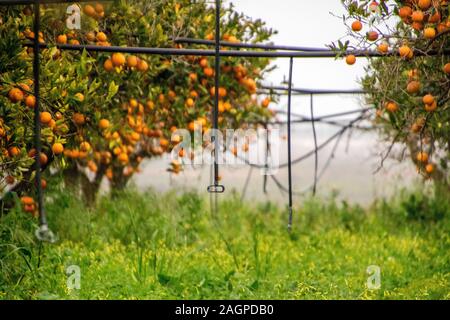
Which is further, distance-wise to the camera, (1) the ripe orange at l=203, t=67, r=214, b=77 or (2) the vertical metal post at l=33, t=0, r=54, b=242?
(1) the ripe orange at l=203, t=67, r=214, b=77

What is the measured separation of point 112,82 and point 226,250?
2363mm

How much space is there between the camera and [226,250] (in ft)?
22.4

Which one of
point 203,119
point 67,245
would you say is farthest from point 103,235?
point 203,119

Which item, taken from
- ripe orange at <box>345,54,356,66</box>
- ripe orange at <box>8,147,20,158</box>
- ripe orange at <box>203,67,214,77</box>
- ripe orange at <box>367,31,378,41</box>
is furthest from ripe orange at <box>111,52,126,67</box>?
ripe orange at <box>367,31,378,41</box>

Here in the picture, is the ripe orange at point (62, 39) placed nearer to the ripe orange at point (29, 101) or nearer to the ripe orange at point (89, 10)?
the ripe orange at point (89, 10)

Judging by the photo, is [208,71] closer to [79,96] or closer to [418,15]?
[79,96]

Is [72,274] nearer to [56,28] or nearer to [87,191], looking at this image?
[56,28]

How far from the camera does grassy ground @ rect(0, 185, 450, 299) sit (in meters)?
5.20

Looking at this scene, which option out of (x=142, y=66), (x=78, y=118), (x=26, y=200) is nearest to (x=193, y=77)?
(x=142, y=66)

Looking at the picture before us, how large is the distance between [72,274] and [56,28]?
1878mm

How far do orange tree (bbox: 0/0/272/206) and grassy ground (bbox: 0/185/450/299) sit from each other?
2.06 feet

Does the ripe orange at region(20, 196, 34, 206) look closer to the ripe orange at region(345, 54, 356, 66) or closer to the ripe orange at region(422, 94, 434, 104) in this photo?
the ripe orange at region(345, 54, 356, 66)

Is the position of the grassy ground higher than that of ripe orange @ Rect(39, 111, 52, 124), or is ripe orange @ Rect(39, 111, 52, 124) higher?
ripe orange @ Rect(39, 111, 52, 124)

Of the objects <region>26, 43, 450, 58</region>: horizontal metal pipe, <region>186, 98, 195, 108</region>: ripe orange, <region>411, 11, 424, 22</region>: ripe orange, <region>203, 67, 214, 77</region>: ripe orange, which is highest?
<region>411, 11, 424, 22</region>: ripe orange
